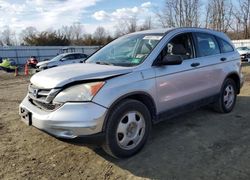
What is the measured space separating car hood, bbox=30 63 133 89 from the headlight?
0.31 ft

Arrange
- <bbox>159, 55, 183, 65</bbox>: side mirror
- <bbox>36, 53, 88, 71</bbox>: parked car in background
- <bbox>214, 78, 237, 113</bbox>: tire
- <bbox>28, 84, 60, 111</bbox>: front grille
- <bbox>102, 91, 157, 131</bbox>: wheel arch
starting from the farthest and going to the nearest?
<bbox>36, 53, 88, 71</bbox>: parked car in background → <bbox>214, 78, 237, 113</bbox>: tire → <bbox>159, 55, 183, 65</bbox>: side mirror → <bbox>102, 91, 157, 131</bbox>: wheel arch → <bbox>28, 84, 60, 111</bbox>: front grille

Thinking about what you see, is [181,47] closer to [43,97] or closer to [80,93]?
[80,93]

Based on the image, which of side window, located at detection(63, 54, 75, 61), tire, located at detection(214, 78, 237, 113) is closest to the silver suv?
tire, located at detection(214, 78, 237, 113)

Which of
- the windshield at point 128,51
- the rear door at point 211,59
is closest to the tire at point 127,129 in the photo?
the windshield at point 128,51

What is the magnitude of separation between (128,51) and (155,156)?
170 cm

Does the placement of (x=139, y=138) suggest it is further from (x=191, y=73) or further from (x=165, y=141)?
(x=191, y=73)

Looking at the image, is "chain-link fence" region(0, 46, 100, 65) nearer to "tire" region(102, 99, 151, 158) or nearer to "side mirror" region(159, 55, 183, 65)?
"side mirror" region(159, 55, 183, 65)

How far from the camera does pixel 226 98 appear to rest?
6191 millimetres

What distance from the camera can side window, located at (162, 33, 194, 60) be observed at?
479 cm

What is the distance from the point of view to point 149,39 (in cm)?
483

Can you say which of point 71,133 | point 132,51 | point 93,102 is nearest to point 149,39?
point 132,51

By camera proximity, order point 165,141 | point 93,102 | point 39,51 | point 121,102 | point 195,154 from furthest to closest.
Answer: point 39,51
point 165,141
point 195,154
point 121,102
point 93,102

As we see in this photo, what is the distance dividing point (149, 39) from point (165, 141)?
1.64 m

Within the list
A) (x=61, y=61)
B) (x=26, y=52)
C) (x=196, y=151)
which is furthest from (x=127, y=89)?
(x=26, y=52)
